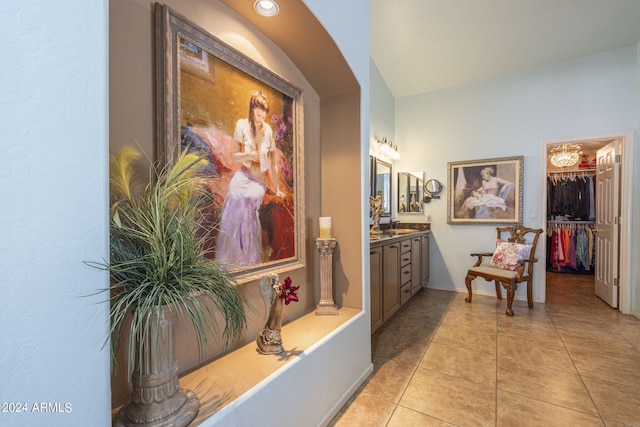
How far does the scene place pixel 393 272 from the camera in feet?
9.26

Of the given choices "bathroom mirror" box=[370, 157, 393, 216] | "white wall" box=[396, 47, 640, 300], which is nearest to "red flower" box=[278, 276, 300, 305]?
"bathroom mirror" box=[370, 157, 393, 216]

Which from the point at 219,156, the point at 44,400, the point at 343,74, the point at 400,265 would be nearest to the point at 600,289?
the point at 400,265

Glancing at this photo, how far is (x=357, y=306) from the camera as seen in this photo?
1.97 metres

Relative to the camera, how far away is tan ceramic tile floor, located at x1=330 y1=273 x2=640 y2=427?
158 centimetres

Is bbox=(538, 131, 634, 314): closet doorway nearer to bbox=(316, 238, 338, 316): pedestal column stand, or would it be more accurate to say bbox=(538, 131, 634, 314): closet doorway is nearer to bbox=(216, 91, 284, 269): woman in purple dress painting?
bbox=(316, 238, 338, 316): pedestal column stand

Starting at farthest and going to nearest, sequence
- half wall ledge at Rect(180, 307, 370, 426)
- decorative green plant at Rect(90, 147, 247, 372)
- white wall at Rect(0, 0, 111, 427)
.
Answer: half wall ledge at Rect(180, 307, 370, 426) → decorative green plant at Rect(90, 147, 247, 372) → white wall at Rect(0, 0, 111, 427)

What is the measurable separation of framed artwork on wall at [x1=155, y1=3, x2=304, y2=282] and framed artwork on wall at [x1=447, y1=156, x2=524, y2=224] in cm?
311

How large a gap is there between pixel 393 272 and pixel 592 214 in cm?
508

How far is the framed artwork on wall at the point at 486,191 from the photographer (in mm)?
3693

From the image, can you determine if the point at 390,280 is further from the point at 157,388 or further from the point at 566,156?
the point at 566,156

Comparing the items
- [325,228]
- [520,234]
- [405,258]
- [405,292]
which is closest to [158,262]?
[325,228]

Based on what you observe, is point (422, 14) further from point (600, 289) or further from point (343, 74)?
point (600, 289)

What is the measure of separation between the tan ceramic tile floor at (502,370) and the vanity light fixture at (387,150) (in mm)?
2182

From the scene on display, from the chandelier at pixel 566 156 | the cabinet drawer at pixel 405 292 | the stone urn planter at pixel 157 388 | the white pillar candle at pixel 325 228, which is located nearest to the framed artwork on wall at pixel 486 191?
the cabinet drawer at pixel 405 292
